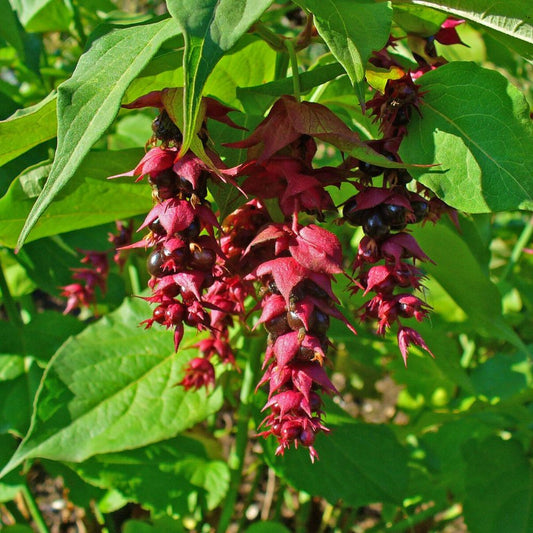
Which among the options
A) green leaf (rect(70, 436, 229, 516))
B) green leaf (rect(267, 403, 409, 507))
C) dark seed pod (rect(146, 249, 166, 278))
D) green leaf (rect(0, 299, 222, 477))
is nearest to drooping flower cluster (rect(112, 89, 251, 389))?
dark seed pod (rect(146, 249, 166, 278))

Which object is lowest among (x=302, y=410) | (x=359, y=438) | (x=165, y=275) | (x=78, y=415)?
(x=359, y=438)

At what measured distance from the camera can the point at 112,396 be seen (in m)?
0.90

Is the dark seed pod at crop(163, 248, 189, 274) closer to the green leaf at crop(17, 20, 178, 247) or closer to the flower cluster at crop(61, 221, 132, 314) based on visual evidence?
the green leaf at crop(17, 20, 178, 247)

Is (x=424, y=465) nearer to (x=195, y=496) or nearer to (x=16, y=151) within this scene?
(x=195, y=496)

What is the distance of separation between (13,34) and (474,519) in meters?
1.12

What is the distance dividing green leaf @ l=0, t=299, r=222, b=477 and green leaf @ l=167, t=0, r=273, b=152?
53 cm

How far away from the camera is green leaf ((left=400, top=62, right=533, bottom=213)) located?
56 cm

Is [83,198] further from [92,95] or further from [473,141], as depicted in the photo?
[473,141]

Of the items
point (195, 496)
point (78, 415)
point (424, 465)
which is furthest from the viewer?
point (424, 465)

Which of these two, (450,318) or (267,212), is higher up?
(267,212)

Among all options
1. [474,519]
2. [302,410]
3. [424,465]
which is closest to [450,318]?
[424,465]

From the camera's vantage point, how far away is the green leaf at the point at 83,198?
0.74 m

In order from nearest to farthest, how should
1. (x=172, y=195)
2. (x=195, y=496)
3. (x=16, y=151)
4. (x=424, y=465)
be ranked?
1. (x=172, y=195)
2. (x=16, y=151)
3. (x=195, y=496)
4. (x=424, y=465)

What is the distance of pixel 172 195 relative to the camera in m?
0.50
